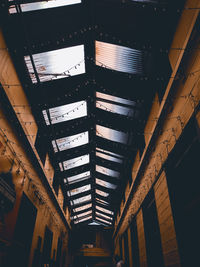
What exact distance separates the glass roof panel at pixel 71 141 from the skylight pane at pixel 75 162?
3.02ft

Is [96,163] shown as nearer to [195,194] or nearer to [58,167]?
[58,167]

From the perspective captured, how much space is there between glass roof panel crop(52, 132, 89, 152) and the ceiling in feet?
0.13

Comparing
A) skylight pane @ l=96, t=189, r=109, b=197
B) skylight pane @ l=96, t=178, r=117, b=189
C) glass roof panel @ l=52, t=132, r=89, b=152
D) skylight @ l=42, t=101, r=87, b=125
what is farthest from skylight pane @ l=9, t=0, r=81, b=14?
skylight pane @ l=96, t=189, r=109, b=197

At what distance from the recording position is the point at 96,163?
27.6 feet

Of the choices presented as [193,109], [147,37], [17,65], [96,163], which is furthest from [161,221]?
[96,163]

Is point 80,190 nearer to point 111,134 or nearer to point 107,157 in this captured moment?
point 107,157

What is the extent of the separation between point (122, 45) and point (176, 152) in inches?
91.2

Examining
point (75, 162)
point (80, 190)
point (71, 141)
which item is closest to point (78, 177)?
point (75, 162)

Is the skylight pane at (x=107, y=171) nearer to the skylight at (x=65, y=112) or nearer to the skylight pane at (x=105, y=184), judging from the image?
the skylight pane at (x=105, y=184)

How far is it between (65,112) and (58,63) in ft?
5.32

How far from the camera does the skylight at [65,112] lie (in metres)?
5.42

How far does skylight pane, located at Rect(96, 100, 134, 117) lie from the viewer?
5.26 metres

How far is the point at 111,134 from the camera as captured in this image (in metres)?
6.45

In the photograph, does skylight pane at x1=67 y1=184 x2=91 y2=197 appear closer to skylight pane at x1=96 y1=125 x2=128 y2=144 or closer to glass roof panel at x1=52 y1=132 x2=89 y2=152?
glass roof panel at x1=52 y1=132 x2=89 y2=152
